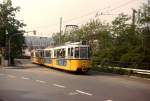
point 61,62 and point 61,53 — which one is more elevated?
point 61,53

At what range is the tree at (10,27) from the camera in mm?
71312

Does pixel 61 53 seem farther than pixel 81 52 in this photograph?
Yes

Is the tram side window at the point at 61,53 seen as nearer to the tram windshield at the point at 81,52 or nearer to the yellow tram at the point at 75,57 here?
the yellow tram at the point at 75,57

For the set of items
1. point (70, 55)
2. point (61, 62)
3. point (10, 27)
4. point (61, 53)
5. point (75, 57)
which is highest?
point (10, 27)

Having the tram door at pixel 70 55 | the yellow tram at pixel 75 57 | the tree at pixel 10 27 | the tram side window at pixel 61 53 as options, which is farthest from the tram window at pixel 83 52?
the tree at pixel 10 27

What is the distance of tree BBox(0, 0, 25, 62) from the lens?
2808 inches

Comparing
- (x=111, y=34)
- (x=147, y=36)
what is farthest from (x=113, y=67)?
(x=111, y=34)

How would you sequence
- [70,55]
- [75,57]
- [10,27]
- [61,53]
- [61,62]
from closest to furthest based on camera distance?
[75,57] < [70,55] < [61,62] < [61,53] < [10,27]

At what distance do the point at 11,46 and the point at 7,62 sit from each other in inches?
368

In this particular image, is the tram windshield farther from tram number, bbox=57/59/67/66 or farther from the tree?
the tree

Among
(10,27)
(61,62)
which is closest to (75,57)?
(61,62)

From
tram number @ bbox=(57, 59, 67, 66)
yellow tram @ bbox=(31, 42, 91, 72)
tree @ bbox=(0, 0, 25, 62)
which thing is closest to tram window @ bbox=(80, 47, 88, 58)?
yellow tram @ bbox=(31, 42, 91, 72)

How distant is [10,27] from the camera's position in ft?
236

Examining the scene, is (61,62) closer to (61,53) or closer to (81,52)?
(61,53)
